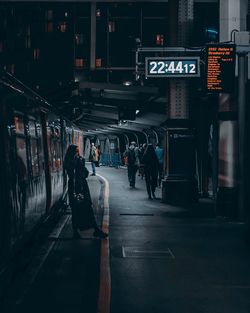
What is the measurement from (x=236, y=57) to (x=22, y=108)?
8273 mm

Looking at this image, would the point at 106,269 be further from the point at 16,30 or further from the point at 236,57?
the point at 16,30

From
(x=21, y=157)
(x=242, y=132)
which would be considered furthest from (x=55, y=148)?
(x=21, y=157)

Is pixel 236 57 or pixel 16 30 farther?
pixel 16 30

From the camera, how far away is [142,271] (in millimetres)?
9453

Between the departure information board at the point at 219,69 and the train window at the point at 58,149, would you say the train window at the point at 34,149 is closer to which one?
the train window at the point at 58,149

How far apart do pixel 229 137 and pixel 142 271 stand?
7059 mm

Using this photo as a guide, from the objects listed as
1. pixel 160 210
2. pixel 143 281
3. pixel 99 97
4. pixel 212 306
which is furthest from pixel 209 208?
pixel 212 306

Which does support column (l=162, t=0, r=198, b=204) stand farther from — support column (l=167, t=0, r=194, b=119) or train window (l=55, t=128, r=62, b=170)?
train window (l=55, t=128, r=62, b=170)

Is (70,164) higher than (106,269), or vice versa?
(70,164)

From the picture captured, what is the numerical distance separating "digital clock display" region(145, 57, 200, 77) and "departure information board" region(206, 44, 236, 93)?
120 cm

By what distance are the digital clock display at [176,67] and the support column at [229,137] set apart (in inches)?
38.4

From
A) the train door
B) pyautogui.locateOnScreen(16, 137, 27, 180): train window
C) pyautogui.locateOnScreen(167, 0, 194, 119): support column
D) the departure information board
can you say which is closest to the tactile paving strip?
pyautogui.locateOnScreen(16, 137, 27, 180): train window

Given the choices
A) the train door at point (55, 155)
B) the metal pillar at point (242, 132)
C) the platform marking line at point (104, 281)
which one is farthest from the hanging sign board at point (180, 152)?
the platform marking line at point (104, 281)

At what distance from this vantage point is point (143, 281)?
8750 millimetres
